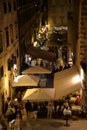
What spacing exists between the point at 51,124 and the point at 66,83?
3963 millimetres

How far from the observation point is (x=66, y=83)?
2041 cm

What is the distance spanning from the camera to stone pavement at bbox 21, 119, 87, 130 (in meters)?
16.8

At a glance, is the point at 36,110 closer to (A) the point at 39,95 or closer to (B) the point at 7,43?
(A) the point at 39,95

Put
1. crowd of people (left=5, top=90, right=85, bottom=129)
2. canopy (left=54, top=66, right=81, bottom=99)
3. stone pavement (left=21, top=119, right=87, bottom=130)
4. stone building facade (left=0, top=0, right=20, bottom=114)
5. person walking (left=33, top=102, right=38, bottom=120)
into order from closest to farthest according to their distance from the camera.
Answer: stone pavement (left=21, top=119, right=87, bottom=130)
person walking (left=33, top=102, right=38, bottom=120)
crowd of people (left=5, top=90, right=85, bottom=129)
canopy (left=54, top=66, right=81, bottom=99)
stone building facade (left=0, top=0, right=20, bottom=114)

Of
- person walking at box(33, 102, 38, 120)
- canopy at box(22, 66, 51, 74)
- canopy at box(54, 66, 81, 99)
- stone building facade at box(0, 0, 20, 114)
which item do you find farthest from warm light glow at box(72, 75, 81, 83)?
stone building facade at box(0, 0, 20, 114)

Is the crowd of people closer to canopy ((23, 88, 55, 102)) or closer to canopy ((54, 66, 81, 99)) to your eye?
canopy ((23, 88, 55, 102))

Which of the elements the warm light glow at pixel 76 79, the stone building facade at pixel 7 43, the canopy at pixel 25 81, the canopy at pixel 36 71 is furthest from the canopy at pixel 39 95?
the canopy at pixel 36 71

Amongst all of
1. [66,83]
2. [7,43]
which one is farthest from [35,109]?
[7,43]

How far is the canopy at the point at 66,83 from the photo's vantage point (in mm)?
18880

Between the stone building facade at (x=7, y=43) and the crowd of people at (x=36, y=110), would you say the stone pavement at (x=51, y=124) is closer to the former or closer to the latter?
the crowd of people at (x=36, y=110)

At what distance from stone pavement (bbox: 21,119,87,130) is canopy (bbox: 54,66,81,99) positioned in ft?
5.86

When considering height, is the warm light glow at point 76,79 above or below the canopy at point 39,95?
above

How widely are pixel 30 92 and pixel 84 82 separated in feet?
12.8

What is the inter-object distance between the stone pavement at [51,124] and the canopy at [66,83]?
5.86 ft
